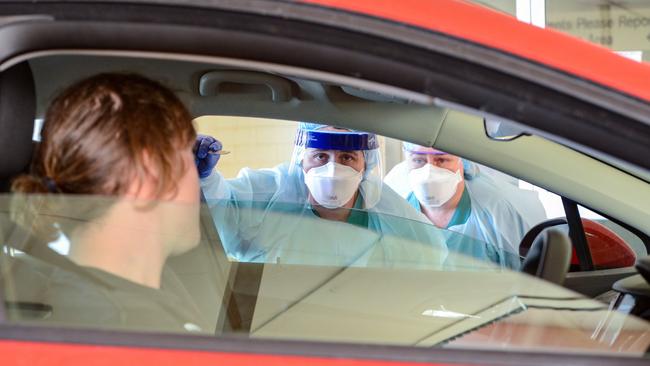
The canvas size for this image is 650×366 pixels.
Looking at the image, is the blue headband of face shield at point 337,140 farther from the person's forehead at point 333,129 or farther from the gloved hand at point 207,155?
the gloved hand at point 207,155

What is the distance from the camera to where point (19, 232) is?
1.28 m

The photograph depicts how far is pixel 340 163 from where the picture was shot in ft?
9.89

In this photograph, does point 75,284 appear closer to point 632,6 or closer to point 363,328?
point 363,328

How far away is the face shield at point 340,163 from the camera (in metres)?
2.67

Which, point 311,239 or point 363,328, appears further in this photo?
point 311,239

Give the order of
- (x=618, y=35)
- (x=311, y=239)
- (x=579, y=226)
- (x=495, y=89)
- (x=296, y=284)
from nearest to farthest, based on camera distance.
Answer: (x=495, y=89)
(x=296, y=284)
(x=311, y=239)
(x=579, y=226)
(x=618, y=35)

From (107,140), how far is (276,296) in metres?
0.39

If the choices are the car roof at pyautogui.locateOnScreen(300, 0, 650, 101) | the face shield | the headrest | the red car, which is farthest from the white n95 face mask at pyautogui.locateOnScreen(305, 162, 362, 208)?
the car roof at pyautogui.locateOnScreen(300, 0, 650, 101)

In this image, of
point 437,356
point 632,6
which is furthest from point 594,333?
point 632,6

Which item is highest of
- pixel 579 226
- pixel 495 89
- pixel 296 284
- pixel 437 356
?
pixel 495 89

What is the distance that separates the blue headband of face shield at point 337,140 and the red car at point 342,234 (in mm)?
861

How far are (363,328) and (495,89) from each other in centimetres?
39

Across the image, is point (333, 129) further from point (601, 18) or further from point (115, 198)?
point (601, 18)

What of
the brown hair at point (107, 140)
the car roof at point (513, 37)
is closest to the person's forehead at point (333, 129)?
the brown hair at point (107, 140)
